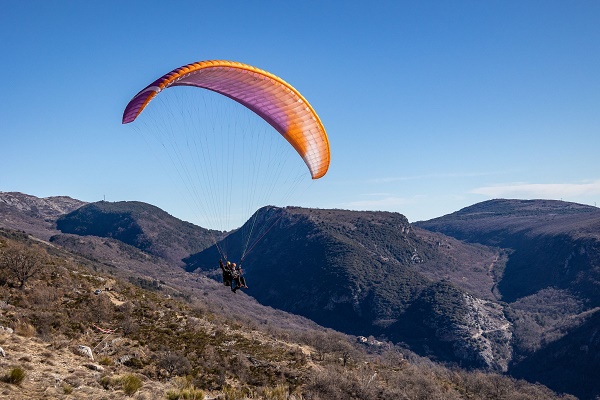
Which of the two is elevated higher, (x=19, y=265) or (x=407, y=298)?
(x=19, y=265)

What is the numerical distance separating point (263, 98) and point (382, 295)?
138648mm

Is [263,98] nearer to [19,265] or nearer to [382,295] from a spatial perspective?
[19,265]

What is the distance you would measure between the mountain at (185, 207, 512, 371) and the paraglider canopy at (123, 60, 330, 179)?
10425 centimetres

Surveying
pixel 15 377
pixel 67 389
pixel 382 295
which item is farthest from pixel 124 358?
pixel 382 295

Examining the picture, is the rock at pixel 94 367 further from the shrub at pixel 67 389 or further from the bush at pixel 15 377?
the bush at pixel 15 377

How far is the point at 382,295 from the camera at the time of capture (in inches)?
5984

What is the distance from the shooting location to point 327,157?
24.9 metres

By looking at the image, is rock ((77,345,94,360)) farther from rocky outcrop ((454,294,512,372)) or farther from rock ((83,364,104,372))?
rocky outcrop ((454,294,512,372))

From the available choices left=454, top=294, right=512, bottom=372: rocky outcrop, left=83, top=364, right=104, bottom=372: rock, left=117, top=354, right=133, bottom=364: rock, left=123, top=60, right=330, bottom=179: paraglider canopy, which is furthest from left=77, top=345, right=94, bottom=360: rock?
left=454, top=294, right=512, bottom=372: rocky outcrop

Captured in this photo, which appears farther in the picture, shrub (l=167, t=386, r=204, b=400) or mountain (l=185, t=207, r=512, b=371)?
mountain (l=185, t=207, r=512, b=371)

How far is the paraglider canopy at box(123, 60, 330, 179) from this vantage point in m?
18.6

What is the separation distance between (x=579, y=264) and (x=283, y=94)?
7468 inches

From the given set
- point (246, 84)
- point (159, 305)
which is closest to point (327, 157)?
point (246, 84)

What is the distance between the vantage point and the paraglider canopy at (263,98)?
1862 centimetres
